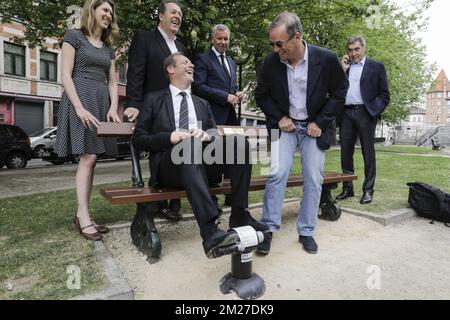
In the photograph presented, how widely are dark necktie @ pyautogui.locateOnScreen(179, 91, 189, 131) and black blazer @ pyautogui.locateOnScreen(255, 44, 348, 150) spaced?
0.78 metres

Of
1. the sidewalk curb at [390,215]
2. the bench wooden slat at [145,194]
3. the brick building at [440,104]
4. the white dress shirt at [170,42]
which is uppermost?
the brick building at [440,104]

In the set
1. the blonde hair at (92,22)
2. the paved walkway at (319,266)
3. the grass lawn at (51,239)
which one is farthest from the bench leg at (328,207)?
the blonde hair at (92,22)

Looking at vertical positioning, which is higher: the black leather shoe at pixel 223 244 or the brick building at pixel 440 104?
the brick building at pixel 440 104

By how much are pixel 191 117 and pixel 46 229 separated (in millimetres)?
1912

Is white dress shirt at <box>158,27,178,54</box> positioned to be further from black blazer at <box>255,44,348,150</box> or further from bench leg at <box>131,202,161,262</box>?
bench leg at <box>131,202,161,262</box>

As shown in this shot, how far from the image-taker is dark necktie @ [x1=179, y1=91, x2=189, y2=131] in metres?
3.26

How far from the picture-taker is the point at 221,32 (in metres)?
4.27

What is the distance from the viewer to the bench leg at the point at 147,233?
3.03m

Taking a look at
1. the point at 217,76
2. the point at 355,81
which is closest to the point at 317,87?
the point at 217,76

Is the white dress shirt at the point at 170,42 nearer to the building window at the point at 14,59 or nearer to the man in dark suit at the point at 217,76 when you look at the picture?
the man in dark suit at the point at 217,76

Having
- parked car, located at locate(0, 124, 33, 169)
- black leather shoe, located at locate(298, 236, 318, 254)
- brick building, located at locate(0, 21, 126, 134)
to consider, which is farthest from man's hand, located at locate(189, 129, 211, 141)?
brick building, located at locate(0, 21, 126, 134)

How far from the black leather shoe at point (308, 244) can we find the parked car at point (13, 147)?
41.2 ft
